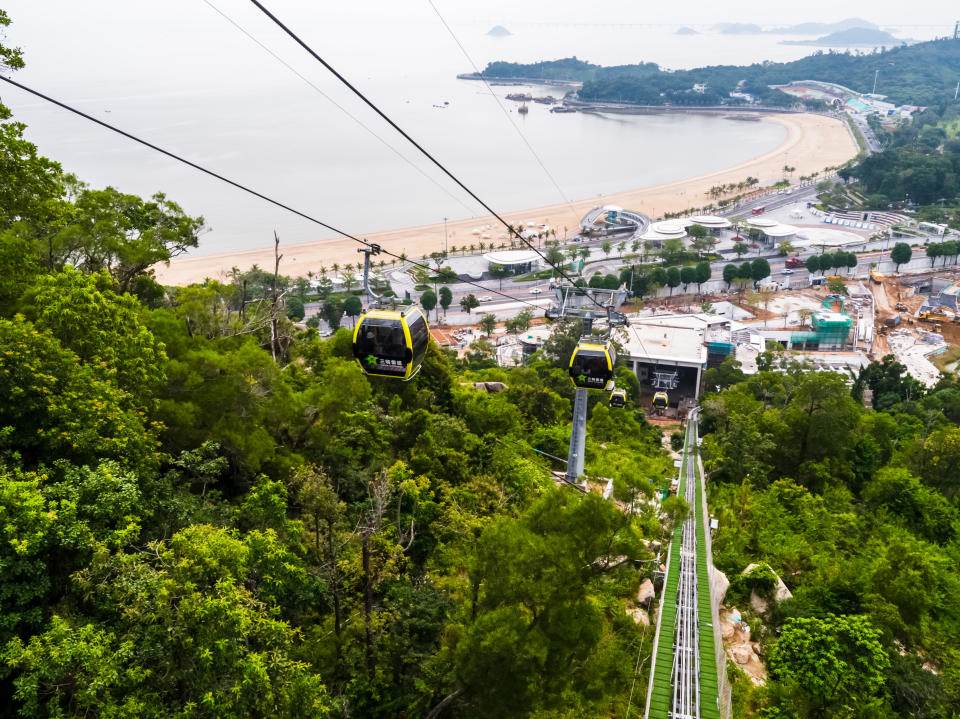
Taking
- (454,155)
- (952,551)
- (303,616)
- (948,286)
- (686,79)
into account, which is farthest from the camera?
(686,79)

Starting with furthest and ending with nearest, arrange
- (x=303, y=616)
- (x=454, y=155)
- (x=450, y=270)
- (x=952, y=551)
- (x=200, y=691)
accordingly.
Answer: (x=454, y=155), (x=450, y=270), (x=952, y=551), (x=303, y=616), (x=200, y=691)

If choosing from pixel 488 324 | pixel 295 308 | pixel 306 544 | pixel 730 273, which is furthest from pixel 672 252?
pixel 306 544

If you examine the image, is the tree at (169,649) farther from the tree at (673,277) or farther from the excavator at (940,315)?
the excavator at (940,315)

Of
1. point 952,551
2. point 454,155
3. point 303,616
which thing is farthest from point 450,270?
point 303,616

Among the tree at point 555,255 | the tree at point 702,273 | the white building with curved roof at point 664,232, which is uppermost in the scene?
the white building with curved roof at point 664,232

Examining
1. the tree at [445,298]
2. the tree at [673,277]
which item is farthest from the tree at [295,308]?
the tree at [673,277]

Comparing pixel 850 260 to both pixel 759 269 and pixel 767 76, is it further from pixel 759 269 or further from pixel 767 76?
pixel 767 76

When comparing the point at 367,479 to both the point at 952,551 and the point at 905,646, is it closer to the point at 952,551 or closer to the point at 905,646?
the point at 905,646
